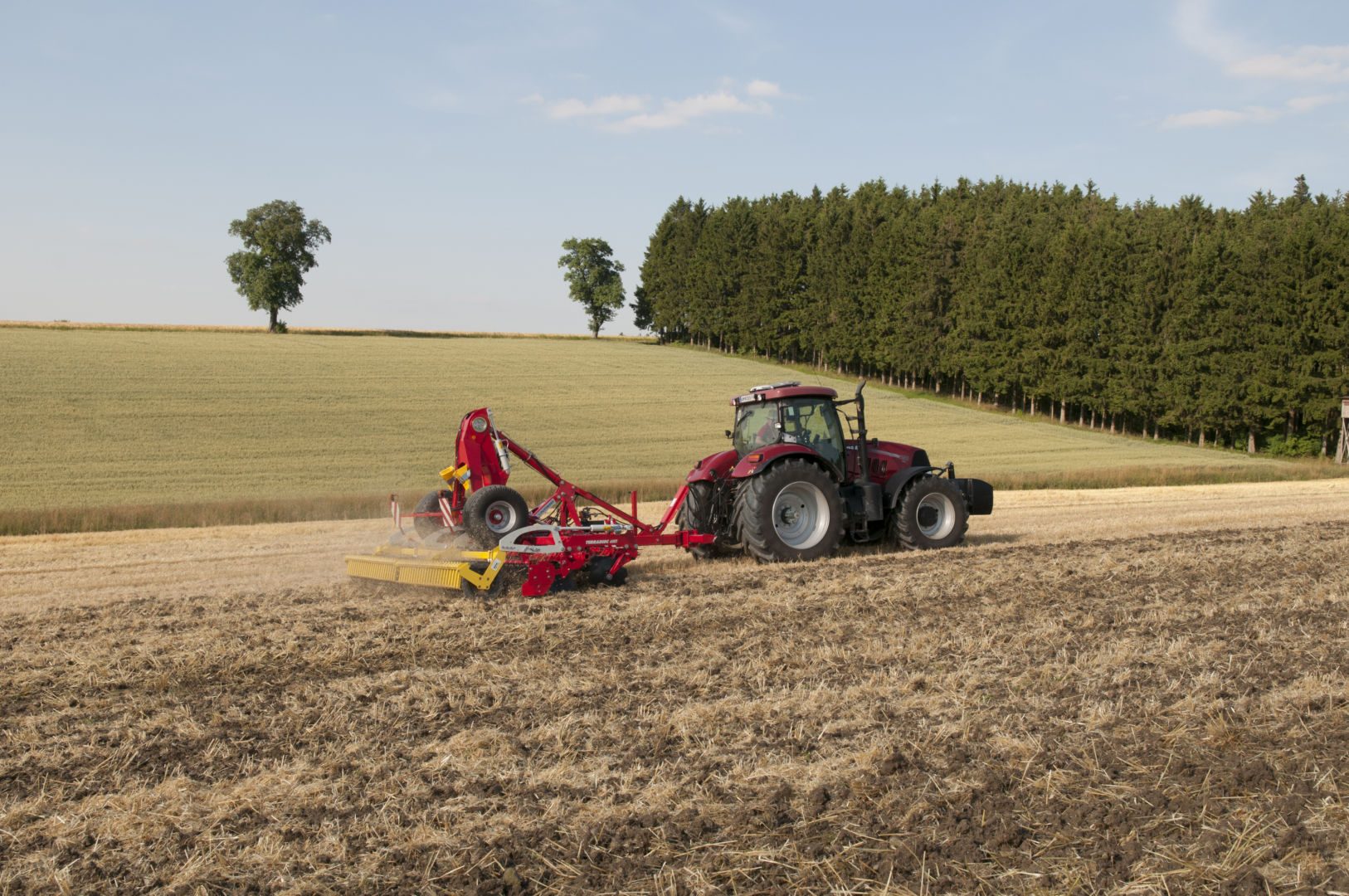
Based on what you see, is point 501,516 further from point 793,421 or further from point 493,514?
point 793,421

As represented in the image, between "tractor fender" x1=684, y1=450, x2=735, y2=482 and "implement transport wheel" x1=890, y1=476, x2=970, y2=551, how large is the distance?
6.33 feet

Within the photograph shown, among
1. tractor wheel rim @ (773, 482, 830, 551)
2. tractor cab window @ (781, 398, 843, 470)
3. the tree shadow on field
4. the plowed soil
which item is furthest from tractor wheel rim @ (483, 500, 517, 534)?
the tree shadow on field

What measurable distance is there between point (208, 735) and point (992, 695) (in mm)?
4077

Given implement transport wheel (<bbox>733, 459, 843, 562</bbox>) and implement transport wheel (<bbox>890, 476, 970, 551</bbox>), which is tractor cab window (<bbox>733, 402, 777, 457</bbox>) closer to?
implement transport wheel (<bbox>733, 459, 843, 562</bbox>)

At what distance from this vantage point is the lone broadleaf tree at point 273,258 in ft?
198

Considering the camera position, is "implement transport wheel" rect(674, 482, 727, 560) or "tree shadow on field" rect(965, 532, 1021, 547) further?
"tree shadow on field" rect(965, 532, 1021, 547)

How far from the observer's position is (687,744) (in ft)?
17.1

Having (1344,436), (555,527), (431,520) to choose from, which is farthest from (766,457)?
(1344,436)

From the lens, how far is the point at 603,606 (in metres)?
8.70

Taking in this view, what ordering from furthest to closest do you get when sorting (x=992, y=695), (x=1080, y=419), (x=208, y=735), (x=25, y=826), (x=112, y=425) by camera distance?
(x=1080, y=419) → (x=112, y=425) → (x=992, y=695) → (x=208, y=735) → (x=25, y=826)

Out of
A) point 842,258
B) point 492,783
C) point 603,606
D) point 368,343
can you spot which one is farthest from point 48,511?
point 842,258

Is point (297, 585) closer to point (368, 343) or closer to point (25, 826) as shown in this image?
point (25, 826)

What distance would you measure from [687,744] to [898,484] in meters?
7.15

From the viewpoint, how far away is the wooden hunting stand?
3444 cm
